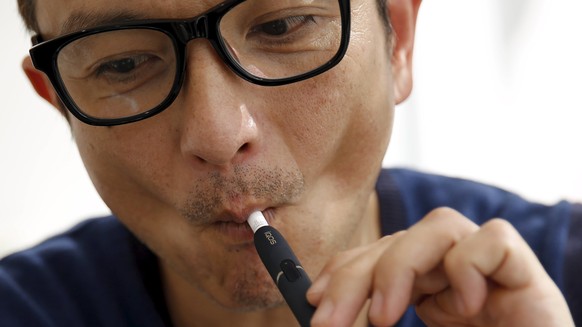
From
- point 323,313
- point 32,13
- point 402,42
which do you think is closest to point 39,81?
point 32,13

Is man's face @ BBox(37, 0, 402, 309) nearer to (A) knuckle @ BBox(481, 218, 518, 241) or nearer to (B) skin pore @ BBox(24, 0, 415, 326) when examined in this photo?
(B) skin pore @ BBox(24, 0, 415, 326)

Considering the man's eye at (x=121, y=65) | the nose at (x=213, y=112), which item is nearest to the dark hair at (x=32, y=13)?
the man's eye at (x=121, y=65)

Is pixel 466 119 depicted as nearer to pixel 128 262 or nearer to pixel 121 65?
pixel 128 262

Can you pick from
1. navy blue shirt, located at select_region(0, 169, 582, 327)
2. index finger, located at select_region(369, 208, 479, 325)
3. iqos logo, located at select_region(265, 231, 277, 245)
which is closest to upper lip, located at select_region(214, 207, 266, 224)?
iqos logo, located at select_region(265, 231, 277, 245)

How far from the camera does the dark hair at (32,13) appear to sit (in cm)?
117

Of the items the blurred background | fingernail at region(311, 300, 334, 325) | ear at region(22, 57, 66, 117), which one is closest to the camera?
fingernail at region(311, 300, 334, 325)

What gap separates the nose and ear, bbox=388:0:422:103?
35cm

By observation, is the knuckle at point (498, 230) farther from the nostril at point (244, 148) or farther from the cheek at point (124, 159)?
the cheek at point (124, 159)

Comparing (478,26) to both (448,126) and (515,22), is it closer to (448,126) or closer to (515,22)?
(515,22)

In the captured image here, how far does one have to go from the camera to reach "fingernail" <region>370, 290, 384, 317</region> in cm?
84

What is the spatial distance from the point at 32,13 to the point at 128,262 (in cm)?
44

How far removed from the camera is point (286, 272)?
86 centimetres

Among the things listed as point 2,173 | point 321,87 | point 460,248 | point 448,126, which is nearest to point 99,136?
point 321,87

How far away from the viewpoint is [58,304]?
1313 mm
